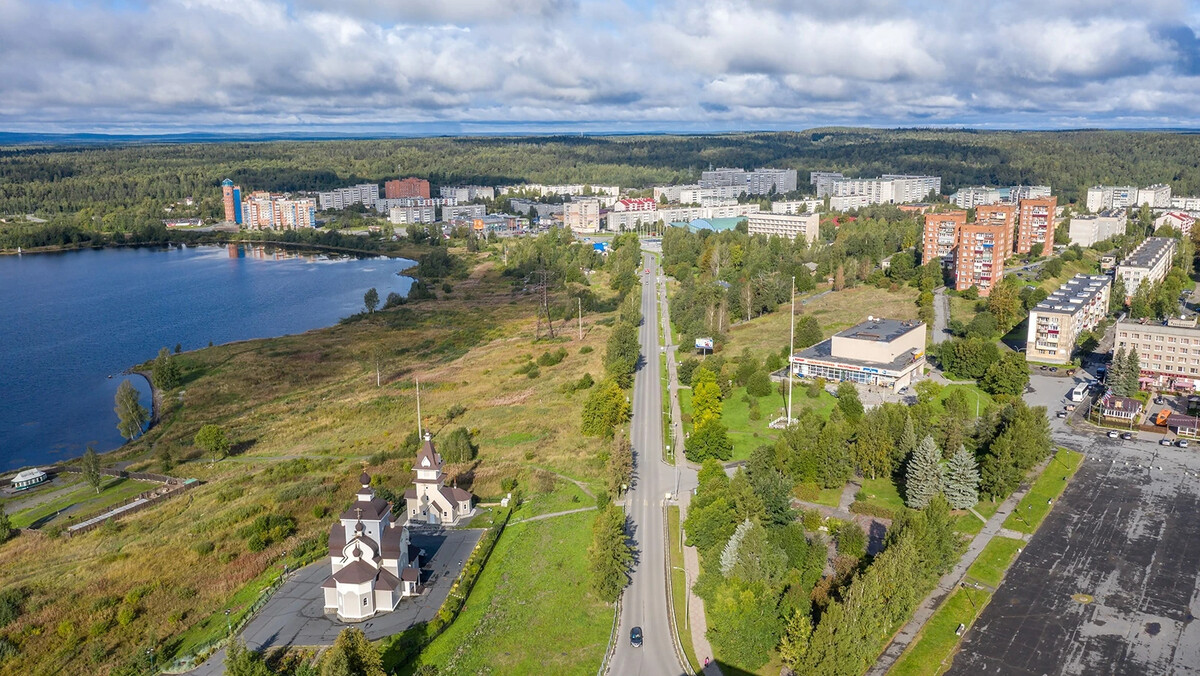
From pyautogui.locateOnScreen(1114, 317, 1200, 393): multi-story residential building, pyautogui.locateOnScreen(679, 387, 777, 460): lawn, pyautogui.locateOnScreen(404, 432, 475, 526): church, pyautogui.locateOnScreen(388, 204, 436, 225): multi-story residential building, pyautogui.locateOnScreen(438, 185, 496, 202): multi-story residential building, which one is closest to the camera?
pyautogui.locateOnScreen(404, 432, 475, 526): church

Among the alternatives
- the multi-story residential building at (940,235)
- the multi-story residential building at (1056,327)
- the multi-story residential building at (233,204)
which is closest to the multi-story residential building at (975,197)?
the multi-story residential building at (940,235)

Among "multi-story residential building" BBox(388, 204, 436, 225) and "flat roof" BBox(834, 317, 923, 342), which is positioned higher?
"multi-story residential building" BBox(388, 204, 436, 225)

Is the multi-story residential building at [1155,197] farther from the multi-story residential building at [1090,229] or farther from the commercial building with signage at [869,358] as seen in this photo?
the commercial building with signage at [869,358]

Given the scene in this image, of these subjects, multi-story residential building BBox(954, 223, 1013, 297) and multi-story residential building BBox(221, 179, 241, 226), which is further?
multi-story residential building BBox(221, 179, 241, 226)

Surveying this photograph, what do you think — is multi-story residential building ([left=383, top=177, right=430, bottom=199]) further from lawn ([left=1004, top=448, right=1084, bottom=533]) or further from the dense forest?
lawn ([left=1004, top=448, right=1084, bottom=533])

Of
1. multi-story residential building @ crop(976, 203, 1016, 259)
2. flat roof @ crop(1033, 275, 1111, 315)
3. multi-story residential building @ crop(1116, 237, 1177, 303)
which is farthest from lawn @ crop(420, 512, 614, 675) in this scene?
multi-story residential building @ crop(976, 203, 1016, 259)

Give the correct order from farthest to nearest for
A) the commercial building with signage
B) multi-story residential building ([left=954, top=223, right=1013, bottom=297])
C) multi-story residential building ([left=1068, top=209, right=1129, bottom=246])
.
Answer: multi-story residential building ([left=1068, top=209, right=1129, bottom=246])
multi-story residential building ([left=954, top=223, right=1013, bottom=297])
the commercial building with signage

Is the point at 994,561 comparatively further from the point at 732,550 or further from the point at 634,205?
the point at 634,205

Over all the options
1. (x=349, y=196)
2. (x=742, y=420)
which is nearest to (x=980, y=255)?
(x=742, y=420)
